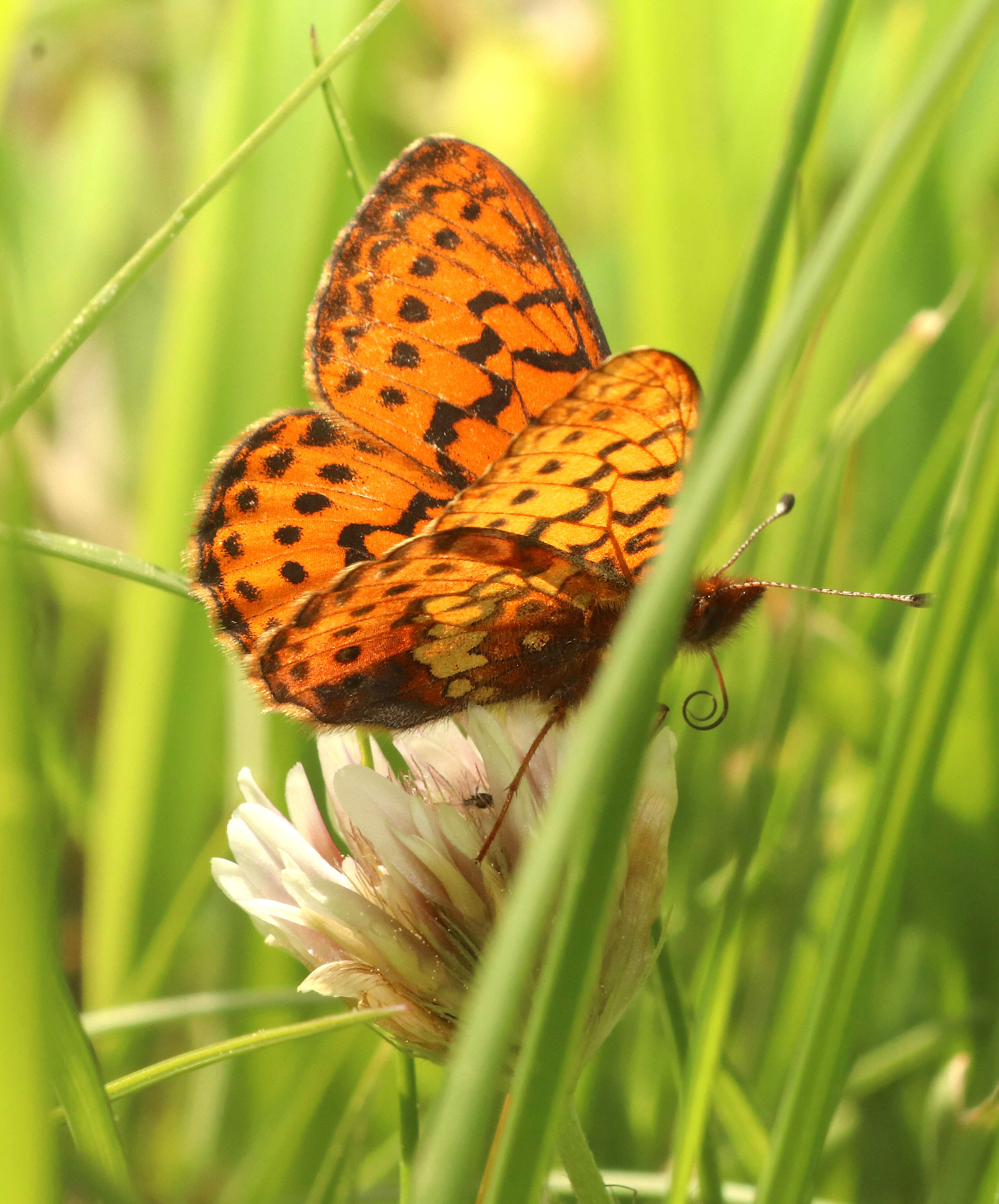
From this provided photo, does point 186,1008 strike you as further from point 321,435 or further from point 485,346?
point 485,346

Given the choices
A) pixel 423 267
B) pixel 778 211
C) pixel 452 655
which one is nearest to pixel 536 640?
pixel 452 655

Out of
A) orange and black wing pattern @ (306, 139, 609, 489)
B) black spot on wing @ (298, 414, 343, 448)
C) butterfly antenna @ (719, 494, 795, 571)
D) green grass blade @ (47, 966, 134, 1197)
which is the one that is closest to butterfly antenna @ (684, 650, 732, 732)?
butterfly antenna @ (719, 494, 795, 571)

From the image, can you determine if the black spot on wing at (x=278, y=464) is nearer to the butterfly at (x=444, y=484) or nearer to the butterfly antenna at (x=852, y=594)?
the butterfly at (x=444, y=484)

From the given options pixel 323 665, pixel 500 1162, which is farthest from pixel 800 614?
pixel 500 1162

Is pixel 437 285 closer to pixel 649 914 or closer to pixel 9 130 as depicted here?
pixel 649 914

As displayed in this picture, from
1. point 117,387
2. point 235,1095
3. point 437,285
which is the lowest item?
point 235,1095

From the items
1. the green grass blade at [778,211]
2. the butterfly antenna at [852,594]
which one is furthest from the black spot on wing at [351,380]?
the green grass blade at [778,211]

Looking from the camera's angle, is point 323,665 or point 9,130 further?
point 9,130
